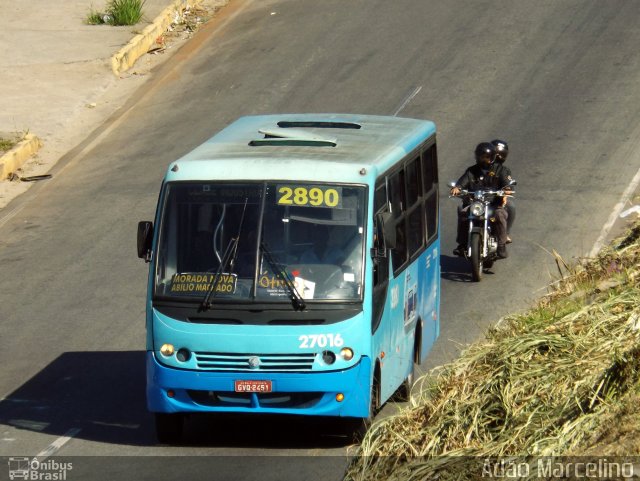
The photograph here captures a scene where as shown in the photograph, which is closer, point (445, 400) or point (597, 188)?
point (445, 400)

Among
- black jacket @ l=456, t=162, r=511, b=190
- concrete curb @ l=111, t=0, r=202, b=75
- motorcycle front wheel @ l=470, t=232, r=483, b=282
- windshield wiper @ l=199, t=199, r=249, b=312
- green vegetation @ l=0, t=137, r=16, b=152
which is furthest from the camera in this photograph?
concrete curb @ l=111, t=0, r=202, b=75

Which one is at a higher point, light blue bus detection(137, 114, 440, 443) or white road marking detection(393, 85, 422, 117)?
light blue bus detection(137, 114, 440, 443)

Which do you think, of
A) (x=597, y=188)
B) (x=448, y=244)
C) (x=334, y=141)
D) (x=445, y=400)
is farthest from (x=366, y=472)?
(x=597, y=188)

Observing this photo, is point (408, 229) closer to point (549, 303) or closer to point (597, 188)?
point (549, 303)

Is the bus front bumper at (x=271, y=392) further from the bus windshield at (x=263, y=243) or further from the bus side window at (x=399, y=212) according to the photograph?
the bus side window at (x=399, y=212)

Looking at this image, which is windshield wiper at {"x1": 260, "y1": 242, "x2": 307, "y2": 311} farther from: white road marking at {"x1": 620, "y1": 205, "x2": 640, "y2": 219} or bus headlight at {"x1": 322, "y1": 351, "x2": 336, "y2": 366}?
white road marking at {"x1": 620, "y1": 205, "x2": 640, "y2": 219}

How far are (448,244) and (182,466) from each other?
29.9 feet

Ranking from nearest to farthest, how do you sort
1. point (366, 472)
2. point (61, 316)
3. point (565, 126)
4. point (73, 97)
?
point (366, 472)
point (61, 316)
point (565, 126)
point (73, 97)

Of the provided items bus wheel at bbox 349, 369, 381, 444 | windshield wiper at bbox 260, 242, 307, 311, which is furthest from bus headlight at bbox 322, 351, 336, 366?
bus wheel at bbox 349, 369, 381, 444

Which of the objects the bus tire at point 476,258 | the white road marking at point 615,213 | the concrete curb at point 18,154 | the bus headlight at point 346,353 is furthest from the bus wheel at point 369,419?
the concrete curb at point 18,154

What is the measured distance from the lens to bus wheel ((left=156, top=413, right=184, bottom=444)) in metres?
11.8

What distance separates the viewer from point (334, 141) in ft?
41.0

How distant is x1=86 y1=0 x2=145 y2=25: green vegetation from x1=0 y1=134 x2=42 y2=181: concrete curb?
6.09 meters

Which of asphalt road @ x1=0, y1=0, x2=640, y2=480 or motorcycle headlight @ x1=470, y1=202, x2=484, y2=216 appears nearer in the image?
asphalt road @ x1=0, y1=0, x2=640, y2=480
